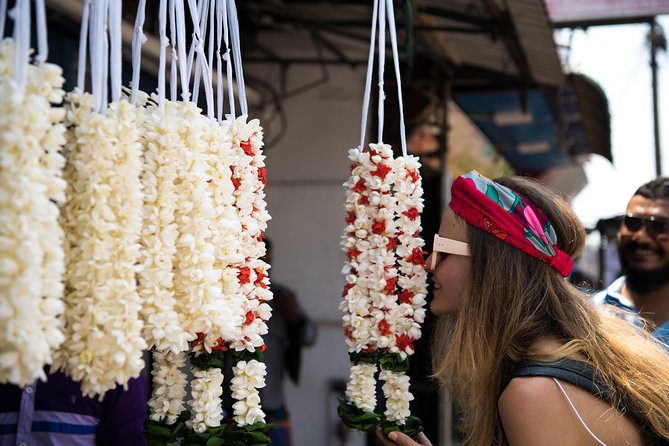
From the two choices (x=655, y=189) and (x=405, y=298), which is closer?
(x=405, y=298)

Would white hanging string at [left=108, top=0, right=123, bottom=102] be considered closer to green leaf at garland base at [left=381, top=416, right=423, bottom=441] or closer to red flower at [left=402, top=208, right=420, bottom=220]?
red flower at [left=402, top=208, right=420, bottom=220]

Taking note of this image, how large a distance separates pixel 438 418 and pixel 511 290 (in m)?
4.66

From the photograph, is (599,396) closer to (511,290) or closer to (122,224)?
(511,290)

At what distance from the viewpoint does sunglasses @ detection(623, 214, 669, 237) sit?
3.51m

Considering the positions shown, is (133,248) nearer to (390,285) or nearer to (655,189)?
(390,285)

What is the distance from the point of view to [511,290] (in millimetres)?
2107

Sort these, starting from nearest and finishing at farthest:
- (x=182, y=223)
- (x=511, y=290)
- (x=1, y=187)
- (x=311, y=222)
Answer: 1. (x=1, y=187)
2. (x=182, y=223)
3. (x=511, y=290)
4. (x=311, y=222)

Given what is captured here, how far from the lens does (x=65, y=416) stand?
2.28 m

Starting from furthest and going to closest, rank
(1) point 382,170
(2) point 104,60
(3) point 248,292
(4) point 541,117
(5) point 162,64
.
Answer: (4) point 541,117
(1) point 382,170
(3) point 248,292
(5) point 162,64
(2) point 104,60

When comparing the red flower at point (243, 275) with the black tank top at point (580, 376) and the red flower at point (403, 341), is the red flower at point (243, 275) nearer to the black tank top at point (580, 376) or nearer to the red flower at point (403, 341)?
the red flower at point (403, 341)

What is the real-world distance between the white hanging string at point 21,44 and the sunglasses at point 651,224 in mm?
3103

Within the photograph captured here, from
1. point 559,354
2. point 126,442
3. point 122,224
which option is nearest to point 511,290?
point 559,354

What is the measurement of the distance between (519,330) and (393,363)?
14.9 inches

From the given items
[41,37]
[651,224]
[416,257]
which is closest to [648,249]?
[651,224]
